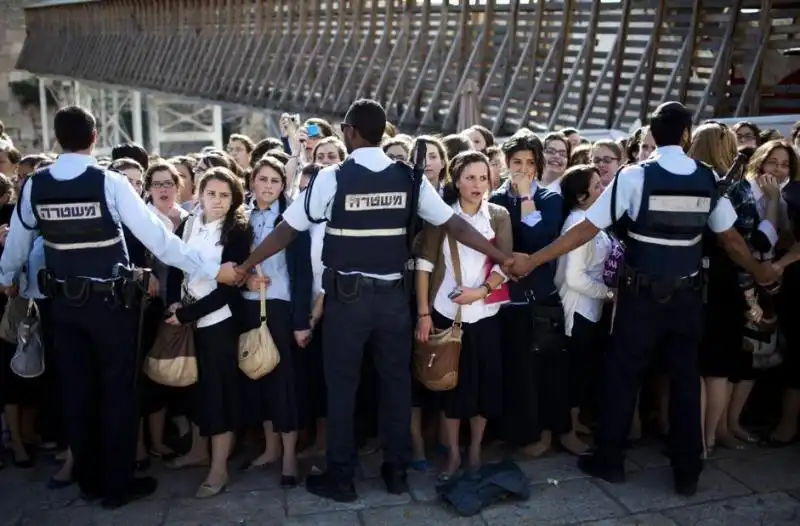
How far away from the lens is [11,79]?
28266 mm

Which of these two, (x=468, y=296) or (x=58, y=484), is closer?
(x=468, y=296)

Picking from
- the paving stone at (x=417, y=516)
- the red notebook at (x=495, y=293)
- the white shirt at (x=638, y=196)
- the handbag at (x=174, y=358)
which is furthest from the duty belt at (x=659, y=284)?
the handbag at (x=174, y=358)

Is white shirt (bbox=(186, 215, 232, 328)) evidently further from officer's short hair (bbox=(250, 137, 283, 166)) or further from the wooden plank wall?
the wooden plank wall

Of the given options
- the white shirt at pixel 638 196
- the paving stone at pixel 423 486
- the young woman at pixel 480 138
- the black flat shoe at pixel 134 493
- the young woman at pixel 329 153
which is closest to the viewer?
the white shirt at pixel 638 196

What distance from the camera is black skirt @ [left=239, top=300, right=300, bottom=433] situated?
12.8ft

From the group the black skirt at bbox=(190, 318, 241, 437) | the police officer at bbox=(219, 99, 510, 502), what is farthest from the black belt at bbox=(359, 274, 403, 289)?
the black skirt at bbox=(190, 318, 241, 437)

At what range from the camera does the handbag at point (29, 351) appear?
3.90 meters

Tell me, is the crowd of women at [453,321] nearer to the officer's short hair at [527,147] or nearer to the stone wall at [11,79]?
the officer's short hair at [527,147]

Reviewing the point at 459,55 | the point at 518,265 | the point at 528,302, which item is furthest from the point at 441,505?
the point at 459,55

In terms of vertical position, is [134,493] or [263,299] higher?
[263,299]

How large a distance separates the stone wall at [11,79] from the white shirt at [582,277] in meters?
25.8

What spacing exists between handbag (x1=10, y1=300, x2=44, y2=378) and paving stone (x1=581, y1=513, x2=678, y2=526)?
2769 millimetres

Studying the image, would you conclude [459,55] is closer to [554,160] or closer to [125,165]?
[554,160]

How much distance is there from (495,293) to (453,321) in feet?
0.83
